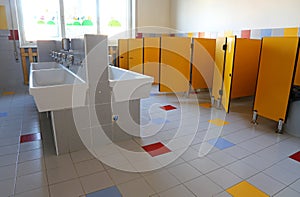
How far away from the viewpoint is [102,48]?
1.83 meters

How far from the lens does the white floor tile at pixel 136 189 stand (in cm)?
142

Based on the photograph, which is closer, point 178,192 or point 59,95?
point 178,192

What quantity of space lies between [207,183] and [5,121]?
2.52 m

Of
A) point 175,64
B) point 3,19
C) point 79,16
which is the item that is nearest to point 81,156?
point 175,64

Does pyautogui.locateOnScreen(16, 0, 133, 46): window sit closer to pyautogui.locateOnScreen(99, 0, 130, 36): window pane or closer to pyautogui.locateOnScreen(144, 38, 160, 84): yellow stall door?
pyautogui.locateOnScreen(99, 0, 130, 36): window pane

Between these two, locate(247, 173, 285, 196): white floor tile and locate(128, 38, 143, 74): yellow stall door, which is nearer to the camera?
locate(247, 173, 285, 196): white floor tile

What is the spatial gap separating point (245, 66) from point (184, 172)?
87.0 inches

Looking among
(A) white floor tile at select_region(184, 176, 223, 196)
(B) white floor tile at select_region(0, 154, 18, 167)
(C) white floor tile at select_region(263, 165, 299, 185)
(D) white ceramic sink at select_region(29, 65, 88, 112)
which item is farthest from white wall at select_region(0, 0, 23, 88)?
(C) white floor tile at select_region(263, 165, 299, 185)

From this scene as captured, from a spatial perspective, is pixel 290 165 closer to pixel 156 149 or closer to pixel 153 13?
pixel 156 149

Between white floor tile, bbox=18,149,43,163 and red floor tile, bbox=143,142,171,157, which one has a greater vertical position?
red floor tile, bbox=143,142,171,157

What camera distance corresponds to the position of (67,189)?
4.78 ft

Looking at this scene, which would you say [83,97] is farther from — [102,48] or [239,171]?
[239,171]

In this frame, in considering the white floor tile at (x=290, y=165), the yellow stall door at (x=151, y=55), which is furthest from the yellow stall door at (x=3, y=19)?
the white floor tile at (x=290, y=165)

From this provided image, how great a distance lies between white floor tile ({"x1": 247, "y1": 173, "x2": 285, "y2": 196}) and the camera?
1475 mm
